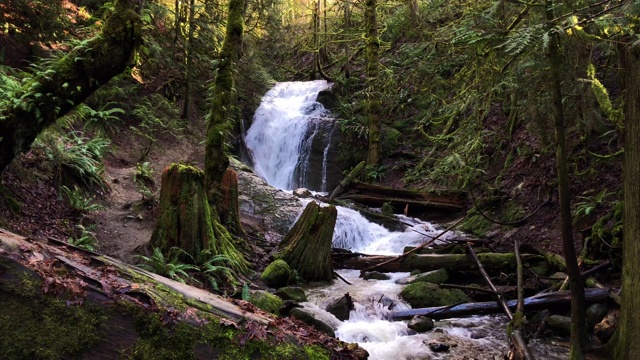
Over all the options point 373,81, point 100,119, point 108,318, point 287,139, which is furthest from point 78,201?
point 287,139

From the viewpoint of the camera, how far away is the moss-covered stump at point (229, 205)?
884cm

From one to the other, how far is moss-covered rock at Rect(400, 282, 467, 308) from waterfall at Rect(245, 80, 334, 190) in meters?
11.5

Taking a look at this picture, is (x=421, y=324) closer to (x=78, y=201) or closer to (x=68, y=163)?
(x=78, y=201)

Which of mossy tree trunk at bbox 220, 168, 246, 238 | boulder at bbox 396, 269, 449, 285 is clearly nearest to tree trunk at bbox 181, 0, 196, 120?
mossy tree trunk at bbox 220, 168, 246, 238

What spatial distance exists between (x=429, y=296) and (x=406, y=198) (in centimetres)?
705

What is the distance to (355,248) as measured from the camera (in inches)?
447

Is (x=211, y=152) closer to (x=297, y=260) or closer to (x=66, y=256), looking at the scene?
(x=297, y=260)

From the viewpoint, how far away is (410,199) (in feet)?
45.4

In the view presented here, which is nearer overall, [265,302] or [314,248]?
[265,302]

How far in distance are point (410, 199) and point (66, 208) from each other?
10.0m

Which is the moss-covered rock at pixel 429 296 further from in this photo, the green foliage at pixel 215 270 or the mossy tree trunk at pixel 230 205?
the mossy tree trunk at pixel 230 205

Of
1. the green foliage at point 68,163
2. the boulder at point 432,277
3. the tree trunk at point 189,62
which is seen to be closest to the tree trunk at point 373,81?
the tree trunk at point 189,62

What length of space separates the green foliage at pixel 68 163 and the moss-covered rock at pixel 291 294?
421 cm

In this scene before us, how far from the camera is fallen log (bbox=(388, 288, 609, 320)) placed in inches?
226
